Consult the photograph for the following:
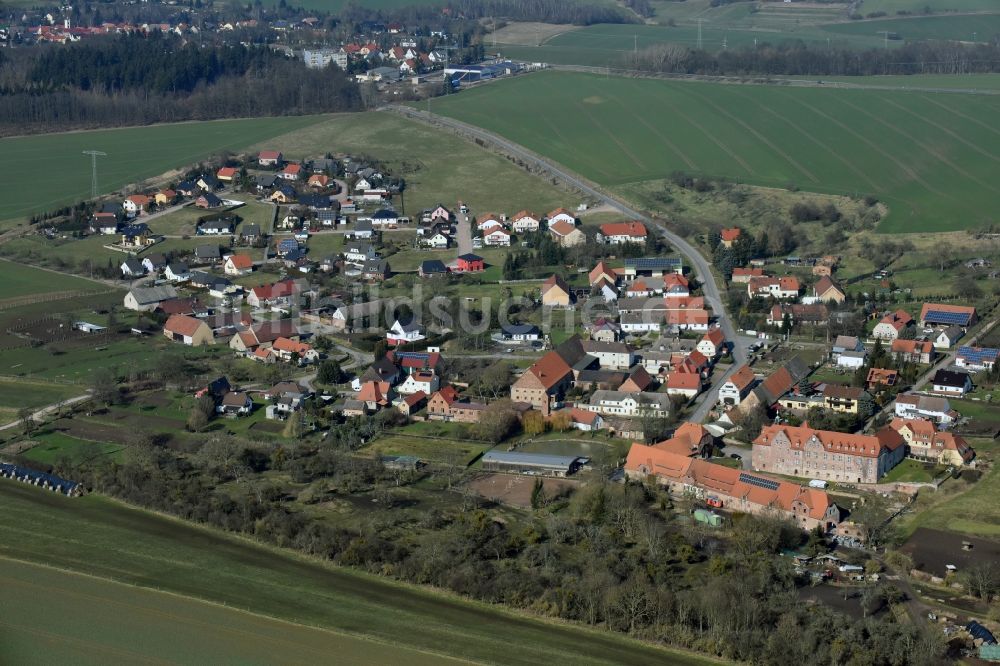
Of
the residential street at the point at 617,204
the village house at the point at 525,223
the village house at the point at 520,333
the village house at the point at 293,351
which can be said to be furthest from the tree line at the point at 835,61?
the village house at the point at 293,351

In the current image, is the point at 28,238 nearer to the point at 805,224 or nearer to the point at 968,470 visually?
the point at 805,224

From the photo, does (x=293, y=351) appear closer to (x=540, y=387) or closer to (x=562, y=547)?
(x=540, y=387)

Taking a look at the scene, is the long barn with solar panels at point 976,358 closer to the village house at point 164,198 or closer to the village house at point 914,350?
the village house at point 914,350

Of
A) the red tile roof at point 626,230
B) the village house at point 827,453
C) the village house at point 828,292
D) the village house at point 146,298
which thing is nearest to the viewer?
the village house at point 827,453

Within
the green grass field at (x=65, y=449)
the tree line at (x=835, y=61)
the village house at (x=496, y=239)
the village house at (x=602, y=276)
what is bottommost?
the green grass field at (x=65, y=449)

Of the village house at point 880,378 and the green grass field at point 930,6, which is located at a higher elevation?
the green grass field at point 930,6

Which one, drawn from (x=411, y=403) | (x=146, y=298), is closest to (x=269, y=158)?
(x=146, y=298)

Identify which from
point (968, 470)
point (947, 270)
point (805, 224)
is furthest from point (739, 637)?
point (805, 224)

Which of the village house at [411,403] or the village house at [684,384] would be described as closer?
the village house at [411,403]
